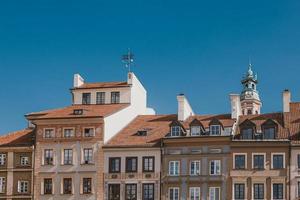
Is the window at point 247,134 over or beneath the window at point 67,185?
over

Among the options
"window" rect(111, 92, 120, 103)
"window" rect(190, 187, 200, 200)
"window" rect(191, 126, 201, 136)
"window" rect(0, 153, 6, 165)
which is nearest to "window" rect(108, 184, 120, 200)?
"window" rect(190, 187, 200, 200)

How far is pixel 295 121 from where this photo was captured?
257ft

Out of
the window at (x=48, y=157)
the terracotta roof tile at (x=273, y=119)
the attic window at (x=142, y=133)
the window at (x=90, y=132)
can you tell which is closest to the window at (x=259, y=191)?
the terracotta roof tile at (x=273, y=119)

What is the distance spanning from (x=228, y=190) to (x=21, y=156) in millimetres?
20442

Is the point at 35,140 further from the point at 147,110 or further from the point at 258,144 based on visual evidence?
the point at 258,144

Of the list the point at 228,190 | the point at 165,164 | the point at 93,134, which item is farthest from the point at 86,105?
the point at 228,190

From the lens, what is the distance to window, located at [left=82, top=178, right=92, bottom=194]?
79.6 m

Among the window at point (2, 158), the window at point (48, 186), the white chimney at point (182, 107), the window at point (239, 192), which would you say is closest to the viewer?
the window at point (239, 192)

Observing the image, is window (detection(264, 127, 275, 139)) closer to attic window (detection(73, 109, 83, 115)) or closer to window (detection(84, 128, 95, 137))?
window (detection(84, 128, 95, 137))

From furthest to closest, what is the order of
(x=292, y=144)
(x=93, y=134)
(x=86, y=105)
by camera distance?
(x=86, y=105)
(x=93, y=134)
(x=292, y=144)

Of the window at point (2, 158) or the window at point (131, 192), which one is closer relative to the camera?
the window at point (131, 192)

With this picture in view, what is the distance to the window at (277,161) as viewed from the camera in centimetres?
7575

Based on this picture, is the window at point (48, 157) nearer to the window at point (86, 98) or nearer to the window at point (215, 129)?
the window at point (86, 98)

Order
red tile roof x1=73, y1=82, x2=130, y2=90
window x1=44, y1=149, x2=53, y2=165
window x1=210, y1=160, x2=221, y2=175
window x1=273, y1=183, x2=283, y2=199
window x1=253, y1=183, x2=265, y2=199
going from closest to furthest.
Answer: window x1=273, y1=183, x2=283, y2=199 < window x1=253, y1=183, x2=265, y2=199 < window x1=210, y1=160, x2=221, y2=175 < window x1=44, y1=149, x2=53, y2=165 < red tile roof x1=73, y1=82, x2=130, y2=90
